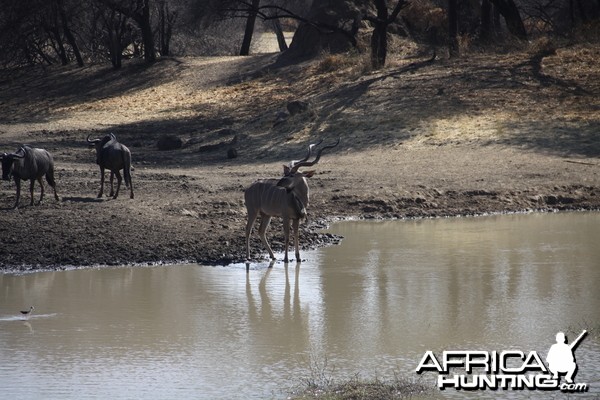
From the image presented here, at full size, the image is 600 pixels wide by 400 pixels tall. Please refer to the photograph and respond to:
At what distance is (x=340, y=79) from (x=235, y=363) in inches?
835

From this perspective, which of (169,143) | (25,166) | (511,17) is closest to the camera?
(25,166)

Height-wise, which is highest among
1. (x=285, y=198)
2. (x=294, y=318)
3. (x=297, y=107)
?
(x=297, y=107)

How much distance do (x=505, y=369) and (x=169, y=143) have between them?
17.9 metres

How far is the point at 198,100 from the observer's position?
32406 mm

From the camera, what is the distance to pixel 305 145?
24000 millimetres

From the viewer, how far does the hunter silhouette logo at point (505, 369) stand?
8141 millimetres

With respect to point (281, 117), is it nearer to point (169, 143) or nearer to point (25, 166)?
point (169, 143)

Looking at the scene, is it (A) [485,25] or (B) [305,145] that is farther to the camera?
(A) [485,25]

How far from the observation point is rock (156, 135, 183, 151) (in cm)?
2561

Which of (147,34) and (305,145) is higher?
(147,34)

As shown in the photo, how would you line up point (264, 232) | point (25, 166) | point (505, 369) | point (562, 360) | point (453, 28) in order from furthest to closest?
point (453, 28) → point (25, 166) → point (264, 232) → point (505, 369) → point (562, 360)

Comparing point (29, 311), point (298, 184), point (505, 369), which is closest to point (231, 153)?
point (298, 184)

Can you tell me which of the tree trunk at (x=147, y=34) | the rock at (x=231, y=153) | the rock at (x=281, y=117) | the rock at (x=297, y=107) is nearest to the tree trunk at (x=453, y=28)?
the rock at (x=297, y=107)

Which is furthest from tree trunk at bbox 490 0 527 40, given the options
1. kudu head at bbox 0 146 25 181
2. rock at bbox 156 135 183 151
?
kudu head at bbox 0 146 25 181
